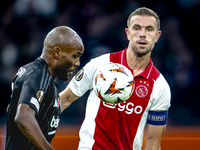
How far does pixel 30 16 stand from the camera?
5.83 metres

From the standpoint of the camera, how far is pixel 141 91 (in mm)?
2781

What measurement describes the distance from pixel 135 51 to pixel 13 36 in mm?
3608

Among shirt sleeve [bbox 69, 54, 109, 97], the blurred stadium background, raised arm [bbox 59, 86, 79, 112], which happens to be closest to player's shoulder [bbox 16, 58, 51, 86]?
shirt sleeve [bbox 69, 54, 109, 97]

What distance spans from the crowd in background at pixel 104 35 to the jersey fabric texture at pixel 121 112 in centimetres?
240

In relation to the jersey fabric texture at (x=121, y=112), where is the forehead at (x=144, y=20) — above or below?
above

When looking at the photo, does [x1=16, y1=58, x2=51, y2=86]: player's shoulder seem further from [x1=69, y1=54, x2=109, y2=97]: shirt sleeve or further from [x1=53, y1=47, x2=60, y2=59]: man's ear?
[x1=69, y1=54, x2=109, y2=97]: shirt sleeve

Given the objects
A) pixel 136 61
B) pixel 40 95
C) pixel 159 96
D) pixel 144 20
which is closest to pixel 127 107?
pixel 159 96

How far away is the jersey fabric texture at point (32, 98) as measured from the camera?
1.73m

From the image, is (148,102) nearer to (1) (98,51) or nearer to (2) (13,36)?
(1) (98,51)

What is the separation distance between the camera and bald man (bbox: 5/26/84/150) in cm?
167

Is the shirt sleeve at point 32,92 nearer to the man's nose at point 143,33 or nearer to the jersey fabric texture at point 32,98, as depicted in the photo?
the jersey fabric texture at point 32,98

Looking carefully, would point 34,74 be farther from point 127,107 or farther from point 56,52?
point 127,107

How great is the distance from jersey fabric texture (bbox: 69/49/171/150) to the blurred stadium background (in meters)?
2.26

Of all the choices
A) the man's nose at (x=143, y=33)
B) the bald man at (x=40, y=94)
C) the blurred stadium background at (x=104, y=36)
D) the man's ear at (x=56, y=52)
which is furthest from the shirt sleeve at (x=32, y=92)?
the blurred stadium background at (x=104, y=36)
